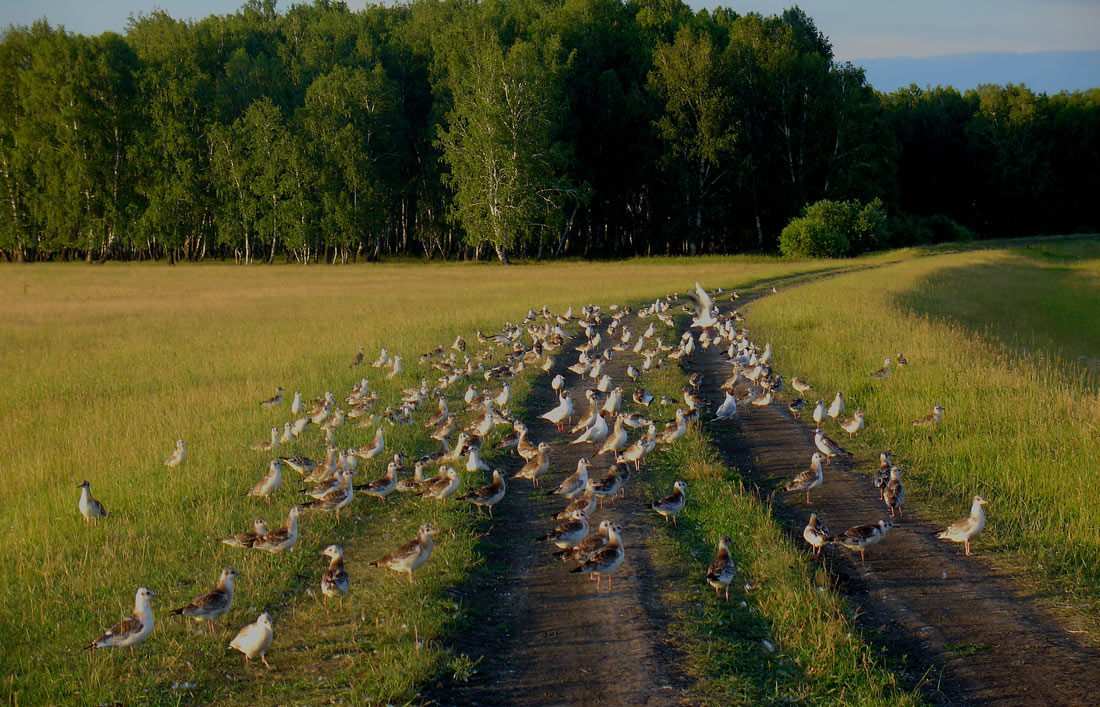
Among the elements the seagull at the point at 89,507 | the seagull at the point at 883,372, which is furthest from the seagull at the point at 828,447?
the seagull at the point at 89,507

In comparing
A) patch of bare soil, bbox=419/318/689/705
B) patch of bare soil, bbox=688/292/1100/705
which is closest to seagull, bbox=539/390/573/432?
patch of bare soil, bbox=688/292/1100/705

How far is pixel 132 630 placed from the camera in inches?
280

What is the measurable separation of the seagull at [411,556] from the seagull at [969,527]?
222 inches

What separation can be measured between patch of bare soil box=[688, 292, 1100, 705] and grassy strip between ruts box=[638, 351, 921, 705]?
0.36 m

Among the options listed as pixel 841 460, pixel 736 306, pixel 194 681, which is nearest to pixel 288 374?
pixel 841 460

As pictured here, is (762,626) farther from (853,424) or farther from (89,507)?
(89,507)

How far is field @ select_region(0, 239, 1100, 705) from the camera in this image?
6898 millimetres

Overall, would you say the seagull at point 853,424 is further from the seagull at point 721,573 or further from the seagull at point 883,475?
the seagull at point 721,573

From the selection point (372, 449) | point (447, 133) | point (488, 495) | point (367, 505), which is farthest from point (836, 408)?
point (447, 133)

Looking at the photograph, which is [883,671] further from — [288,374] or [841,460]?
[288,374]

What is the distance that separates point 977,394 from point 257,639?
14.1 metres

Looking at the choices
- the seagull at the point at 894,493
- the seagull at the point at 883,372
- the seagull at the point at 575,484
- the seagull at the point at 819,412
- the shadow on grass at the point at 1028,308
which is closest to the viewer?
the seagull at the point at 894,493

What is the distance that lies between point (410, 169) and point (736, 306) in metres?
57.0

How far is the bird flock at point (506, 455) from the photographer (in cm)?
852
